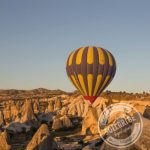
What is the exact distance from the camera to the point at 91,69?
3984cm

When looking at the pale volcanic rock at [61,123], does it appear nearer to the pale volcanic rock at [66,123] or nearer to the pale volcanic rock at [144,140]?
the pale volcanic rock at [66,123]

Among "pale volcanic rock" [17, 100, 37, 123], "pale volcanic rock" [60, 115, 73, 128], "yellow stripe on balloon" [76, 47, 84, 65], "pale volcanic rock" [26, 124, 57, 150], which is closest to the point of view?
"pale volcanic rock" [26, 124, 57, 150]

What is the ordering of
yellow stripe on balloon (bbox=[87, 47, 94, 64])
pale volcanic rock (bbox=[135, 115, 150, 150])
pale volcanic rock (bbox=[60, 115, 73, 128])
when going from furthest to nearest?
pale volcanic rock (bbox=[60, 115, 73, 128]) < yellow stripe on balloon (bbox=[87, 47, 94, 64]) < pale volcanic rock (bbox=[135, 115, 150, 150])

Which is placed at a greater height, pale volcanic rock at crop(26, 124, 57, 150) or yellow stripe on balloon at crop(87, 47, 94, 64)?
yellow stripe on balloon at crop(87, 47, 94, 64)

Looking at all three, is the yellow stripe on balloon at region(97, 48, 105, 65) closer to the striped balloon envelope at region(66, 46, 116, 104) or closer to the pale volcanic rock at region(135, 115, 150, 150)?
the striped balloon envelope at region(66, 46, 116, 104)

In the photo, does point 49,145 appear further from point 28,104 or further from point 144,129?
point 28,104

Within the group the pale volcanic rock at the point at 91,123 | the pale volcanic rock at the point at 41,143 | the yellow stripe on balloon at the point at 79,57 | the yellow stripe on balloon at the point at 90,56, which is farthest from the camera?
the yellow stripe on balloon at the point at 79,57

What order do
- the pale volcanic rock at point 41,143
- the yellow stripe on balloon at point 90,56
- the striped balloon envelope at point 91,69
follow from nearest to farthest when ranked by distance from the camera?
the pale volcanic rock at point 41,143 < the striped balloon envelope at point 91,69 < the yellow stripe on balloon at point 90,56

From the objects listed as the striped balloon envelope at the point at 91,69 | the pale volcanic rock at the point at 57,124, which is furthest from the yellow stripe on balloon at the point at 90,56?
the pale volcanic rock at the point at 57,124

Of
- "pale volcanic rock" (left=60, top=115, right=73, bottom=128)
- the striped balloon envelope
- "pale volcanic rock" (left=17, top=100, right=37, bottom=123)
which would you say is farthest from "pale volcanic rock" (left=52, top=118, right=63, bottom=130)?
the striped balloon envelope

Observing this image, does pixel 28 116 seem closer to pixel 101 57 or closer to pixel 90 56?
pixel 90 56

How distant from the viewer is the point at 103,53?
41062mm

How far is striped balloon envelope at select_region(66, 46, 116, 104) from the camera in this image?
131 ft

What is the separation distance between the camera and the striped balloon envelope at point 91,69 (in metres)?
39.9
